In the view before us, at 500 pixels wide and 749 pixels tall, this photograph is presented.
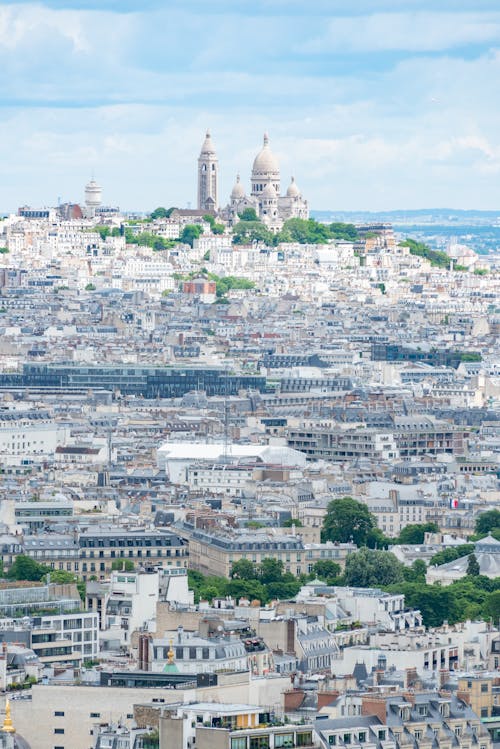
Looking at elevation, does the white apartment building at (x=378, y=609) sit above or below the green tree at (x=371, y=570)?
above

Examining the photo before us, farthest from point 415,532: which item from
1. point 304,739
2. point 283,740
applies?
point 283,740

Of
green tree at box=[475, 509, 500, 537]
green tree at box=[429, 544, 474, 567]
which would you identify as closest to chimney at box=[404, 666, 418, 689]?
green tree at box=[429, 544, 474, 567]

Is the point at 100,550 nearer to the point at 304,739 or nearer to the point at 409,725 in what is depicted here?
the point at 409,725

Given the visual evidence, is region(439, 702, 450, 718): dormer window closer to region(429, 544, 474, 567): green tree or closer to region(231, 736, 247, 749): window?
region(231, 736, 247, 749): window

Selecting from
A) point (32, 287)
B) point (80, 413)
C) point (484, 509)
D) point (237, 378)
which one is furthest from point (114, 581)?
point (32, 287)

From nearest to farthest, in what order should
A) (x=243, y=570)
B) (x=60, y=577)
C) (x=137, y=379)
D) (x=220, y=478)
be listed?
(x=60, y=577) → (x=243, y=570) → (x=220, y=478) → (x=137, y=379)

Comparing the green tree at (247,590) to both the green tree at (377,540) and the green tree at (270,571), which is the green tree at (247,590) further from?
the green tree at (377,540)

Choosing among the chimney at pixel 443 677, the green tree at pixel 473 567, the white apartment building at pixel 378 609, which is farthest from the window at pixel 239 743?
the green tree at pixel 473 567
